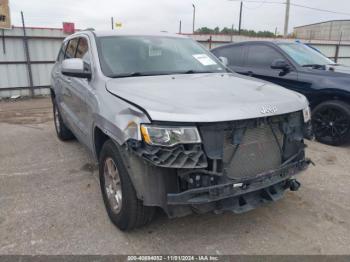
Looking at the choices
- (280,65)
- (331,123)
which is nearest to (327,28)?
(280,65)

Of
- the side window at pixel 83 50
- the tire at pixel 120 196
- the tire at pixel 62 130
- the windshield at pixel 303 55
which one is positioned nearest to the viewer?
the tire at pixel 120 196

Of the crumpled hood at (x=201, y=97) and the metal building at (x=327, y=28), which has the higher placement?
the metal building at (x=327, y=28)

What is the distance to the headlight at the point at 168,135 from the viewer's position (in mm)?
2191

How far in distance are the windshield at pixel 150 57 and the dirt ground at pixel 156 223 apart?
150cm

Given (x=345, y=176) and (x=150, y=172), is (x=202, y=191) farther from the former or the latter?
(x=345, y=176)

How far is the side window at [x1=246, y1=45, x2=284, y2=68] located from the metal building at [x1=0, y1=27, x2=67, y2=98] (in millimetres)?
7922

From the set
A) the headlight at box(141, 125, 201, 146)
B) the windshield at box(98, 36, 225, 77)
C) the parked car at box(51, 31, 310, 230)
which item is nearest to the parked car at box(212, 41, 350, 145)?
the windshield at box(98, 36, 225, 77)

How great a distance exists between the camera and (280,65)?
549 cm

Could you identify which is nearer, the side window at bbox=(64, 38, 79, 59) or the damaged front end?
the damaged front end

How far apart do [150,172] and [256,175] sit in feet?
2.90

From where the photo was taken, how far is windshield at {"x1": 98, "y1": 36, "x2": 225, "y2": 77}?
3296 mm

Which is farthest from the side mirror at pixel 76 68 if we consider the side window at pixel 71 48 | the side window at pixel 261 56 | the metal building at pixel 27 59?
the metal building at pixel 27 59

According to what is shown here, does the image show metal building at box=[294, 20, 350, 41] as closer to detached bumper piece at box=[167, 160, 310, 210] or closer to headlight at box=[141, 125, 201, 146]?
detached bumper piece at box=[167, 160, 310, 210]

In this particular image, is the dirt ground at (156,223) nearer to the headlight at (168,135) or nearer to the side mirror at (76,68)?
the headlight at (168,135)
